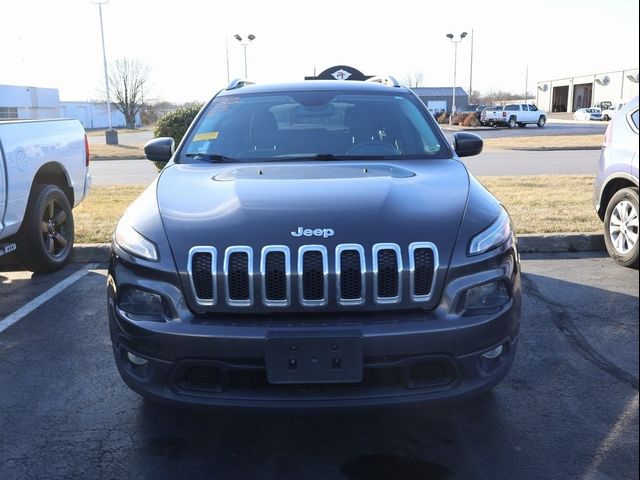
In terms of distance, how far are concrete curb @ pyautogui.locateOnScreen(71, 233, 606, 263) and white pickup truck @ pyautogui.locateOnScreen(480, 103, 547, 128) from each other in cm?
3979

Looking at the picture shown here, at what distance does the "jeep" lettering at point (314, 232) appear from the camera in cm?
272

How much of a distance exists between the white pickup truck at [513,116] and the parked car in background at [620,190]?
1584 inches

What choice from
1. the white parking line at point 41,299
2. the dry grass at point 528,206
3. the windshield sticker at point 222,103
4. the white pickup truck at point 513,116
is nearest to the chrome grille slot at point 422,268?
the windshield sticker at point 222,103

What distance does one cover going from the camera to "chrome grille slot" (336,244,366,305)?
264 cm

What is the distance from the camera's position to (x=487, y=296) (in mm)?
2783

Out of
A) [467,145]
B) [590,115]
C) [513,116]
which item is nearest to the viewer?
[467,145]

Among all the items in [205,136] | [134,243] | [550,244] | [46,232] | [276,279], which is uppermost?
[205,136]

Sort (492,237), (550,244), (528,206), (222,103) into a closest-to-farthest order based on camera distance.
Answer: (492,237), (222,103), (550,244), (528,206)

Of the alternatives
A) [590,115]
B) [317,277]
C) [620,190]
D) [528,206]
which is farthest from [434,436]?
[590,115]

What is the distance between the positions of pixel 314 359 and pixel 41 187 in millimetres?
4467

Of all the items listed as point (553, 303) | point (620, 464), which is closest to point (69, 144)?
point (553, 303)

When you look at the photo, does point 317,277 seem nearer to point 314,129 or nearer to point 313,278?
point 313,278

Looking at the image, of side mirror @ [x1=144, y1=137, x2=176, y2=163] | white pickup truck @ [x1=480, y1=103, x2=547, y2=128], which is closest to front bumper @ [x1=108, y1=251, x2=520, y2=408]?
side mirror @ [x1=144, y1=137, x2=176, y2=163]

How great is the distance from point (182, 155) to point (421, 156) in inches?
62.5
